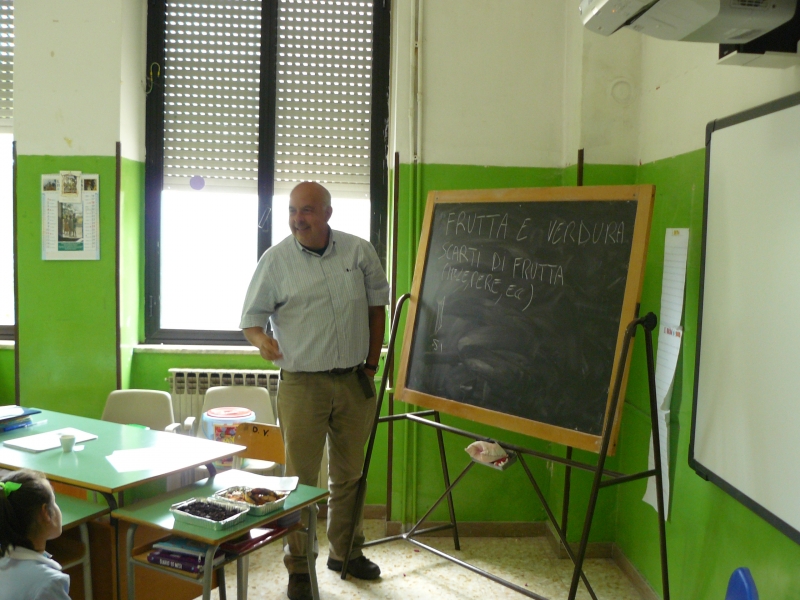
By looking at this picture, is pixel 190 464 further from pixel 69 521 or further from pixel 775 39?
pixel 775 39

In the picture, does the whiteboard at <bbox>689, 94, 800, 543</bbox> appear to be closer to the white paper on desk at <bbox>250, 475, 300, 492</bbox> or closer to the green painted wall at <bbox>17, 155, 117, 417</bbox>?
the white paper on desk at <bbox>250, 475, 300, 492</bbox>

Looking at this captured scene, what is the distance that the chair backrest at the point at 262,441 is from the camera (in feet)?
9.44

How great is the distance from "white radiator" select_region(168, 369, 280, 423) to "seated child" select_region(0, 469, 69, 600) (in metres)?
1.94

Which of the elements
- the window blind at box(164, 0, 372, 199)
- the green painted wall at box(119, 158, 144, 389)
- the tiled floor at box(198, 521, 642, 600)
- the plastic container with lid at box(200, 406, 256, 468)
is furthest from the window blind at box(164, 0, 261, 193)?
the tiled floor at box(198, 521, 642, 600)

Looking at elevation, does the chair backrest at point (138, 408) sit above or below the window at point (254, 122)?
below

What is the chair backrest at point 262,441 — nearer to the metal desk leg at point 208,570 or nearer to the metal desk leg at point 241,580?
the metal desk leg at point 241,580

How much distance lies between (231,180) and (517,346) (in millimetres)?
2171

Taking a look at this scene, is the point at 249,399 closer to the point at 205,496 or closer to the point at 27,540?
the point at 205,496

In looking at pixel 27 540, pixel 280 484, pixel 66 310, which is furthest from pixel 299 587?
pixel 66 310

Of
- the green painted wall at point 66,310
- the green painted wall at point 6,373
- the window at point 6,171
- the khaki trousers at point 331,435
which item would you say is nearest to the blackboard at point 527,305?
the khaki trousers at point 331,435

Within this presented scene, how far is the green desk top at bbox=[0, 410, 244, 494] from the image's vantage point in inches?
92.8

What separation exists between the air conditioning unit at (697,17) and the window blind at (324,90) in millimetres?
2326

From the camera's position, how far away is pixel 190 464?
8.18ft

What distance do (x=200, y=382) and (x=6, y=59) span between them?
2.22 m
